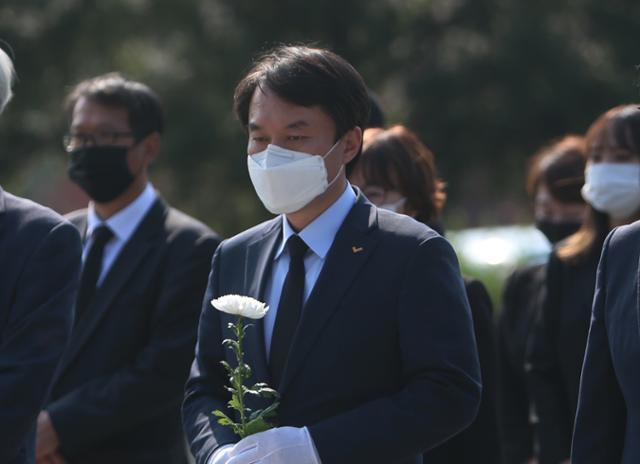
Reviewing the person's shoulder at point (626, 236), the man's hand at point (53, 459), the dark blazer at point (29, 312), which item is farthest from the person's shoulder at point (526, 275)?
the dark blazer at point (29, 312)

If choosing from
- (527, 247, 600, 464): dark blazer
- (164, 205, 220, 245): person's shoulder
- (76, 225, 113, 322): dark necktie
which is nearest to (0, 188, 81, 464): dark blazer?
(76, 225, 113, 322): dark necktie

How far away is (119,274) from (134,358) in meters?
0.37

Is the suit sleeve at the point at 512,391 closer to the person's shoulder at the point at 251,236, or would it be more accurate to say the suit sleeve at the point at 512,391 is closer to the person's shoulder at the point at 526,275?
the person's shoulder at the point at 526,275

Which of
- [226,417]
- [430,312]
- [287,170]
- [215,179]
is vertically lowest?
[215,179]

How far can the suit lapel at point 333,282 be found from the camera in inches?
150

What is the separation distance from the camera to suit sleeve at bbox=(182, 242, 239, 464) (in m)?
4.02

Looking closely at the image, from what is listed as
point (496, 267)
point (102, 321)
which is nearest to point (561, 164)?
point (102, 321)

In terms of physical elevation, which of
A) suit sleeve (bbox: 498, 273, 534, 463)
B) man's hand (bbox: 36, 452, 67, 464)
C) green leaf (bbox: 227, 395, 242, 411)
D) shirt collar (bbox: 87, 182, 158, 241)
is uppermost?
shirt collar (bbox: 87, 182, 158, 241)

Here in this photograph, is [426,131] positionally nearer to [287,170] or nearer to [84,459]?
[84,459]

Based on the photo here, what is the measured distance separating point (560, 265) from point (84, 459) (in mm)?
2270

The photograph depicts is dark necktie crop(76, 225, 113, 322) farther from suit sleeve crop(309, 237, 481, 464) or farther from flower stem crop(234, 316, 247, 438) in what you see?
suit sleeve crop(309, 237, 481, 464)

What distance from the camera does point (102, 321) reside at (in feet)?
18.2

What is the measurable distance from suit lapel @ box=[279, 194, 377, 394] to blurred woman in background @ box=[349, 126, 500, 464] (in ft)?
3.79

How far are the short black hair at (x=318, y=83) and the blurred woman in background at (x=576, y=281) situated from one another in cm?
194
